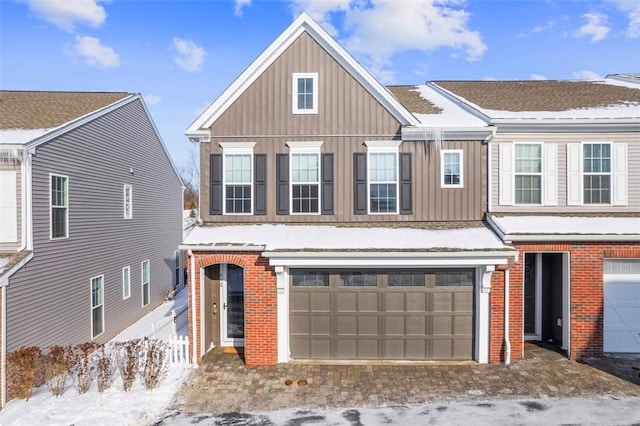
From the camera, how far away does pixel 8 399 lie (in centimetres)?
796

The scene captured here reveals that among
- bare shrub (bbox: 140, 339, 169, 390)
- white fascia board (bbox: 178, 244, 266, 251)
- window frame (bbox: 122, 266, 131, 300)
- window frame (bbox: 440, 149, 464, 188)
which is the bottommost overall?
bare shrub (bbox: 140, 339, 169, 390)

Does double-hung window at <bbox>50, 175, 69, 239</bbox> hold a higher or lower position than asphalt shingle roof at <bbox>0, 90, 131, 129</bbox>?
lower

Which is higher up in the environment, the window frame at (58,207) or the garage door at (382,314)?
the window frame at (58,207)

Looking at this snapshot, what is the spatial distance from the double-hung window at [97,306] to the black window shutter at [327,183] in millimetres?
7441

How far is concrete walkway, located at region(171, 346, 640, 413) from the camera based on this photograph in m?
7.81

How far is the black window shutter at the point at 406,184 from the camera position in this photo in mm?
10945

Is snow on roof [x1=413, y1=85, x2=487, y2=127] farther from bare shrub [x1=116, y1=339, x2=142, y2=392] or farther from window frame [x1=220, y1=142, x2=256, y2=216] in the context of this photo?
bare shrub [x1=116, y1=339, x2=142, y2=392]

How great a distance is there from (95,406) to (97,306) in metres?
5.56

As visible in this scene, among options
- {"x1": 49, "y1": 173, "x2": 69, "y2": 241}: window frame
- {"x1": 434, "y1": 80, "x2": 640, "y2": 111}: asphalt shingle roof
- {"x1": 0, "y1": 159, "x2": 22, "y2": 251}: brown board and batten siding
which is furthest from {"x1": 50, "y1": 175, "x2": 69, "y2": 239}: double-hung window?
{"x1": 434, "y1": 80, "x2": 640, "y2": 111}: asphalt shingle roof

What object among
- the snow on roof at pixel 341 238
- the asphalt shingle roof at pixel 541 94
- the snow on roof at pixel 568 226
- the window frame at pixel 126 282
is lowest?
the window frame at pixel 126 282

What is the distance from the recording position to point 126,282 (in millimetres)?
14477

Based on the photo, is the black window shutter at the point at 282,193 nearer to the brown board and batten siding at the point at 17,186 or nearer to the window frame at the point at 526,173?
the brown board and batten siding at the point at 17,186

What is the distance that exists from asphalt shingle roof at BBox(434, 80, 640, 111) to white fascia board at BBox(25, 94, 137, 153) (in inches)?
449

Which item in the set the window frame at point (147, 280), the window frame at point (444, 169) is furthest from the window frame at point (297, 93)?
the window frame at point (147, 280)
